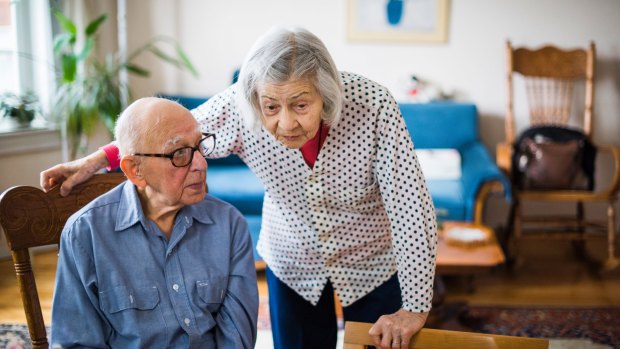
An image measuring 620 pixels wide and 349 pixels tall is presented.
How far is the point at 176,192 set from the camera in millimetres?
1390

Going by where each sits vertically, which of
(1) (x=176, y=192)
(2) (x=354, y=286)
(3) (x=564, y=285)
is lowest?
(3) (x=564, y=285)

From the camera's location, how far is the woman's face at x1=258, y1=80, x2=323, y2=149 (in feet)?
4.29

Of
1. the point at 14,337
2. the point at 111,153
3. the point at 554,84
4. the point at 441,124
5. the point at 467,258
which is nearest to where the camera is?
the point at 111,153

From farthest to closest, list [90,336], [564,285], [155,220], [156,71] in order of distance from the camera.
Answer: [156,71] < [564,285] < [155,220] < [90,336]

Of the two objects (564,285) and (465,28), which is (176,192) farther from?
(465,28)

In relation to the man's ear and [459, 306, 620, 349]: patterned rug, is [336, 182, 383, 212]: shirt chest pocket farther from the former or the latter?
[459, 306, 620, 349]: patterned rug

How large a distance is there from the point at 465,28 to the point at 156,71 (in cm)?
216

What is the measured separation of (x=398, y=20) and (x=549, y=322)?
7.31 ft

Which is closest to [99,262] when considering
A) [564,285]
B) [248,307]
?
[248,307]

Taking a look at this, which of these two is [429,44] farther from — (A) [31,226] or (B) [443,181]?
(A) [31,226]

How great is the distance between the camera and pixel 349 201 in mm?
1530

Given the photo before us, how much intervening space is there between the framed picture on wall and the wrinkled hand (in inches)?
129

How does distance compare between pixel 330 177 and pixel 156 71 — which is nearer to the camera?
pixel 330 177

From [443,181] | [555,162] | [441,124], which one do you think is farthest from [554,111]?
[443,181]
